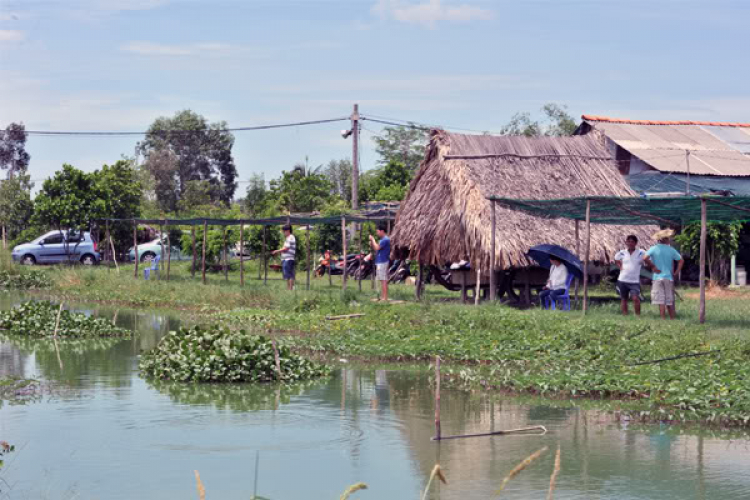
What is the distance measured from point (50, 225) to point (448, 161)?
20.9 metres

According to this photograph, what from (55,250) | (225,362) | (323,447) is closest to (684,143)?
(225,362)

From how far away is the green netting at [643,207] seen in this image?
570 inches

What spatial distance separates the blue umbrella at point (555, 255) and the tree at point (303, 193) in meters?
21.0

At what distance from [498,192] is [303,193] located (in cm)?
2095

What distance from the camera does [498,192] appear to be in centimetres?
2034

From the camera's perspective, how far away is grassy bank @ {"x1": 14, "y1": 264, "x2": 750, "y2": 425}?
33.1 feet

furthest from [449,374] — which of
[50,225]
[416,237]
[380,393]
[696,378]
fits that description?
[50,225]

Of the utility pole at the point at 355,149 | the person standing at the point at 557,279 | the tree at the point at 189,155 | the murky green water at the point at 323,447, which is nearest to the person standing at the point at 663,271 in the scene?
the person standing at the point at 557,279

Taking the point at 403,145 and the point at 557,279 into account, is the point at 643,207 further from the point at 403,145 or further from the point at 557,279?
the point at 403,145

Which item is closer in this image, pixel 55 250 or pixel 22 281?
pixel 22 281

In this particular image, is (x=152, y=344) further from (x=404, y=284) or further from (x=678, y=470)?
(x=404, y=284)

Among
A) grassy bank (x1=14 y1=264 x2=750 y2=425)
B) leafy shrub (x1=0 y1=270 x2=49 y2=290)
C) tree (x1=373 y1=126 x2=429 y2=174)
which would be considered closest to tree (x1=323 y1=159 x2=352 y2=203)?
tree (x1=373 y1=126 x2=429 y2=174)

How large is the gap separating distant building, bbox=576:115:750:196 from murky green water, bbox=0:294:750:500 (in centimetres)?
1488

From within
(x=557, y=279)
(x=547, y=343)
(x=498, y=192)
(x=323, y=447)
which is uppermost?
(x=498, y=192)
